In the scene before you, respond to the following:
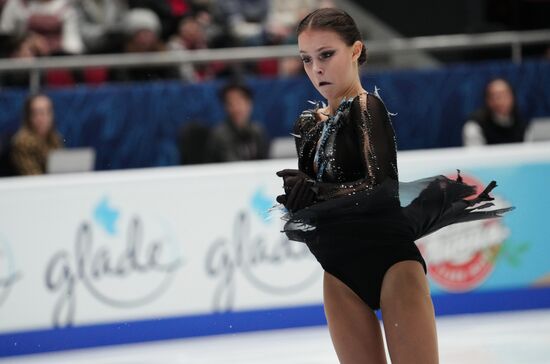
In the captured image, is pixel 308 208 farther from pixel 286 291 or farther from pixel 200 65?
pixel 200 65

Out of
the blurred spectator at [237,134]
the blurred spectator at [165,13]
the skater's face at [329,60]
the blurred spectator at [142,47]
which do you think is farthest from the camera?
the blurred spectator at [165,13]

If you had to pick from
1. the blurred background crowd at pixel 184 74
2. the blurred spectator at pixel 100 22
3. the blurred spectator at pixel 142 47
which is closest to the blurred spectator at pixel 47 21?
the blurred background crowd at pixel 184 74

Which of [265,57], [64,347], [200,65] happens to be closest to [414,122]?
[265,57]

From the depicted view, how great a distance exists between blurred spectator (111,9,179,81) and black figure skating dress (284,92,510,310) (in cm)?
530

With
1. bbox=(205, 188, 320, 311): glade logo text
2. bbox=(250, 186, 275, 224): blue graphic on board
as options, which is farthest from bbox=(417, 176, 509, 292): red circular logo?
bbox=(250, 186, 275, 224): blue graphic on board

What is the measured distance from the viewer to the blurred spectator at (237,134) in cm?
709

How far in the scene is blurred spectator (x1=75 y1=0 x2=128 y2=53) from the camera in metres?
8.63

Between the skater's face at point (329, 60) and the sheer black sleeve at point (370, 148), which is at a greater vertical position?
the skater's face at point (329, 60)

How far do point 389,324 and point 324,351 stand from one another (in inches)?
112

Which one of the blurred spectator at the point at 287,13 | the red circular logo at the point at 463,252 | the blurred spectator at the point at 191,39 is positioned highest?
the blurred spectator at the point at 287,13

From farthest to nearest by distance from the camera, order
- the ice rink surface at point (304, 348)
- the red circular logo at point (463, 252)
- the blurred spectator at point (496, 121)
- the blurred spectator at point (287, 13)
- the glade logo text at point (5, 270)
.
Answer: the blurred spectator at point (287, 13) < the blurred spectator at point (496, 121) < the red circular logo at point (463, 252) < the glade logo text at point (5, 270) < the ice rink surface at point (304, 348)

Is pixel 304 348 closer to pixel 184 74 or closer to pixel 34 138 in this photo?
pixel 34 138

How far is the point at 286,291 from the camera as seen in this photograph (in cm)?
609

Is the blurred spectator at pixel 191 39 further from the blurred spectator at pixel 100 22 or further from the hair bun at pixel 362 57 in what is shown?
the hair bun at pixel 362 57
